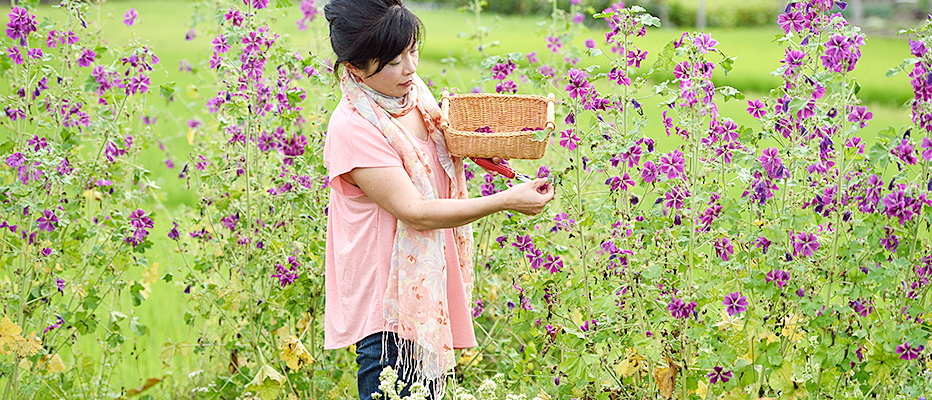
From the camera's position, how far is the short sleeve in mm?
2146

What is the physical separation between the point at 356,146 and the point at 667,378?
95 cm

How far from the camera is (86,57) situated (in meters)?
2.96

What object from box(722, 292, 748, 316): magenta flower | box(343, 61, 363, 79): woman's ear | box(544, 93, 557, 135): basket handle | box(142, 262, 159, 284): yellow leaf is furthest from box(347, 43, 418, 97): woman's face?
box(142, 262, 159, 284): yellow leaf

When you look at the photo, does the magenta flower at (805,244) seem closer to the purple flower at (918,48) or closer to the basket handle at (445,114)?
the purple flower at (918,48)

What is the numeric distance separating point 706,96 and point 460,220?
605 mm

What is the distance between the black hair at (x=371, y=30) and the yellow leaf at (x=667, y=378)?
3.27ft

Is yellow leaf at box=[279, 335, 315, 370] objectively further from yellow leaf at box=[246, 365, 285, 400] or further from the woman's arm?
the woman's arm

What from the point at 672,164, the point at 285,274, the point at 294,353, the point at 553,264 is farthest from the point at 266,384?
the point at 672,164

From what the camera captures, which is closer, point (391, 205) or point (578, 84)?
point (391, 205)

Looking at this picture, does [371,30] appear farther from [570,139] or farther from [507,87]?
[507,87]

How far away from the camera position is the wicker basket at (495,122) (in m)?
2.18

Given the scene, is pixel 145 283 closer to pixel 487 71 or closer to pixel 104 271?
pixel 104 271

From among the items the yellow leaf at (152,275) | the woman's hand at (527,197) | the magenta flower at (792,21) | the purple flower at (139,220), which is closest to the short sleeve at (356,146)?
the woman's hand at (527,197)

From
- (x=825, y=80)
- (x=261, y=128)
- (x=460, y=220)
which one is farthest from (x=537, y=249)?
(x=261, y=128)
